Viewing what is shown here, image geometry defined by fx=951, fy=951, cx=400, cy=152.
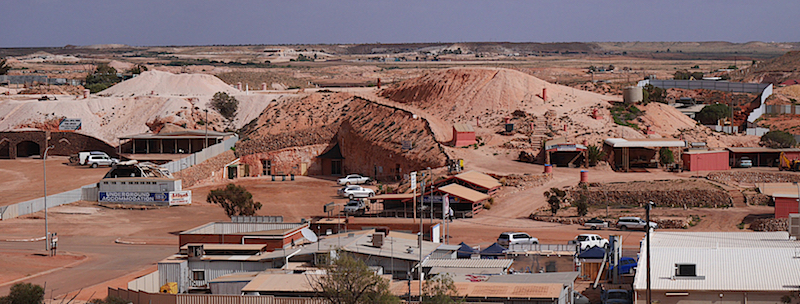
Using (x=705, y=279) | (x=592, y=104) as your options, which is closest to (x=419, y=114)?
(x=592, y=104)

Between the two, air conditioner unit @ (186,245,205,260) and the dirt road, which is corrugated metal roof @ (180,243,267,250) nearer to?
air conditioner unit @ (186,245,205,260)

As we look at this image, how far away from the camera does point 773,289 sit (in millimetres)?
27188

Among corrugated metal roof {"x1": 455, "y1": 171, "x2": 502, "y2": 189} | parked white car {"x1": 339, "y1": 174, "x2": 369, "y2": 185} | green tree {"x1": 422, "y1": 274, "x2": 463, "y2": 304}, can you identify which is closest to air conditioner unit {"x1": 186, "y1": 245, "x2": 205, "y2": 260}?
green tree {"x1": 422, "y1": 274, "x2": 463, "y2": 304}

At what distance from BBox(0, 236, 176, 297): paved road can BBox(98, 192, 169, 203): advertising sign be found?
31.1 ft

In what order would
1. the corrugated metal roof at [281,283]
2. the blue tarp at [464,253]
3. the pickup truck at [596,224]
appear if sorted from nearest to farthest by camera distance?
the corrugated metal roof at [281,283], the blue tarp at [464,253], the pickup truck at [596,224]

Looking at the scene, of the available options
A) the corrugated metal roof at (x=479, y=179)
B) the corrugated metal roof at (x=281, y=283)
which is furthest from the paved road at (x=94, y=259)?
the corrugated metal roof at (x=479, y=179)

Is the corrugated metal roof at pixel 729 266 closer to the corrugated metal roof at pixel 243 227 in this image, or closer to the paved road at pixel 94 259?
the corrugated metal roof at pixel 243 227

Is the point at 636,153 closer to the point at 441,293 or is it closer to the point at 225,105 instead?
the point at 225,105

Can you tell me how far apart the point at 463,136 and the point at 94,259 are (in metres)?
33.2

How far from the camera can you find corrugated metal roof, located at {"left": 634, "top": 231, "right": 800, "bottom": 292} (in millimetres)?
27875

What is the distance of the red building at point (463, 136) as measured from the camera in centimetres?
7025

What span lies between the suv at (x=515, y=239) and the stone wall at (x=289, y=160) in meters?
36.8

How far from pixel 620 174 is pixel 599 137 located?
30.0 ft

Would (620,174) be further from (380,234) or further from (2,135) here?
(2,135)
